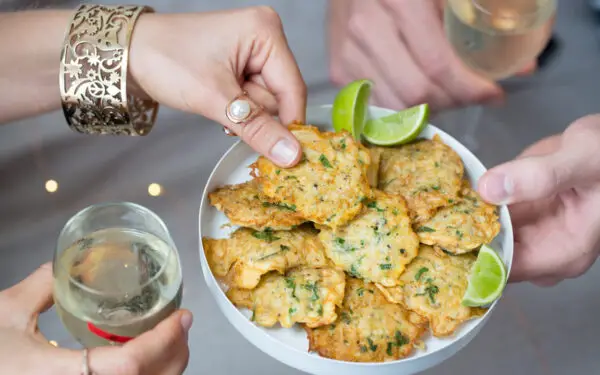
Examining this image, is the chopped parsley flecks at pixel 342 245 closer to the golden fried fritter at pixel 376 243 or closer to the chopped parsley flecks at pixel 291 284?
the golden fried fritter at pixel 376 243

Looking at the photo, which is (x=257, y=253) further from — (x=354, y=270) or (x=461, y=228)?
(x=461, y=228)

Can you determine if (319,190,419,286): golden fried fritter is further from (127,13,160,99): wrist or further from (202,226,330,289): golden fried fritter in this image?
(127,13,160,99): wrist

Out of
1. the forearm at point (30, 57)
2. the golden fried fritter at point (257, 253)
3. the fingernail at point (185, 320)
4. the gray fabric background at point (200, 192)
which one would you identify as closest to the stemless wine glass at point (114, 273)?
the fingernail at point (185, 320)

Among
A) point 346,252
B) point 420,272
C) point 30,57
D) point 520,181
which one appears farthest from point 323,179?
point 30,57

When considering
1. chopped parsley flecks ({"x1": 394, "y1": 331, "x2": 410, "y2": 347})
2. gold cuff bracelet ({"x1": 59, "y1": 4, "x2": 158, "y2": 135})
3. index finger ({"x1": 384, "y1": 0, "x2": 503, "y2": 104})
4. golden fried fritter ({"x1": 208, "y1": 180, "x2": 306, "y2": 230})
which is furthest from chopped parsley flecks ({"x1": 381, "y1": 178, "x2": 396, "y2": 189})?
gold cuff bracelet ({"x1": 59, "y1": 4, "x2": 158, "y2": 135})

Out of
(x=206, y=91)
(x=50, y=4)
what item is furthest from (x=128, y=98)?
(x=50, y=4)

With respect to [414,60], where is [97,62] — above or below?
above
